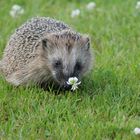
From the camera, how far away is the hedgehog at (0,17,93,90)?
7551mm

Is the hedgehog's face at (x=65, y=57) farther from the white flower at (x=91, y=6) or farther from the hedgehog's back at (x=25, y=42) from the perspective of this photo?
the white flower at (x=91, y=6)

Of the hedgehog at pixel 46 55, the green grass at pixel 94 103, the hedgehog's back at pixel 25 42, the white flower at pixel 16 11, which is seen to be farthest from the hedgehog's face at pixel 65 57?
the white flower at pixel 16 11

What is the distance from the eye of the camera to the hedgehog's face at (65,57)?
24.5ft

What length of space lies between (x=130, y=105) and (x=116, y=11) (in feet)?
13.3

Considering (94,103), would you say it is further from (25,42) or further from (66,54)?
(25,42)

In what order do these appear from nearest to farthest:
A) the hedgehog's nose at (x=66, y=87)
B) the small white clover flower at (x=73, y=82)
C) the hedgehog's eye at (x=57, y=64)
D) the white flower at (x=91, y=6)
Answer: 1. the small white clover flower at (x=73, y=82)
2. the hedgehog's nose at (x=66, y=87)
3. the hedgehog's eye at (x=57, y=64)
4. the white flower at (x=91, y=6)

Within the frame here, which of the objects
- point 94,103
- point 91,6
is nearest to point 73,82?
point 94,103

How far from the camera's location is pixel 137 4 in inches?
434

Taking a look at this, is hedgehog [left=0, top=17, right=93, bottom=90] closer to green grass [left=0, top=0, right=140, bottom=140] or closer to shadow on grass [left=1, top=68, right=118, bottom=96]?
shadow on grass [left=1, top=68, right=118, bottom=96]

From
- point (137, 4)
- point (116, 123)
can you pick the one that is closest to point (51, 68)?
point (116, 123)

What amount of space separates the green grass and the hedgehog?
198 mm

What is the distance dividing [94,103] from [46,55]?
0.89 metres

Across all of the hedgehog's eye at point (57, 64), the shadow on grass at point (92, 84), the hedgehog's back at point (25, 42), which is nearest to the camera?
the hedgehog's eye at point (57, 64)

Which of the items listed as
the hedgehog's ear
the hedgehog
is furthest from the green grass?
the hedgehog's ear
